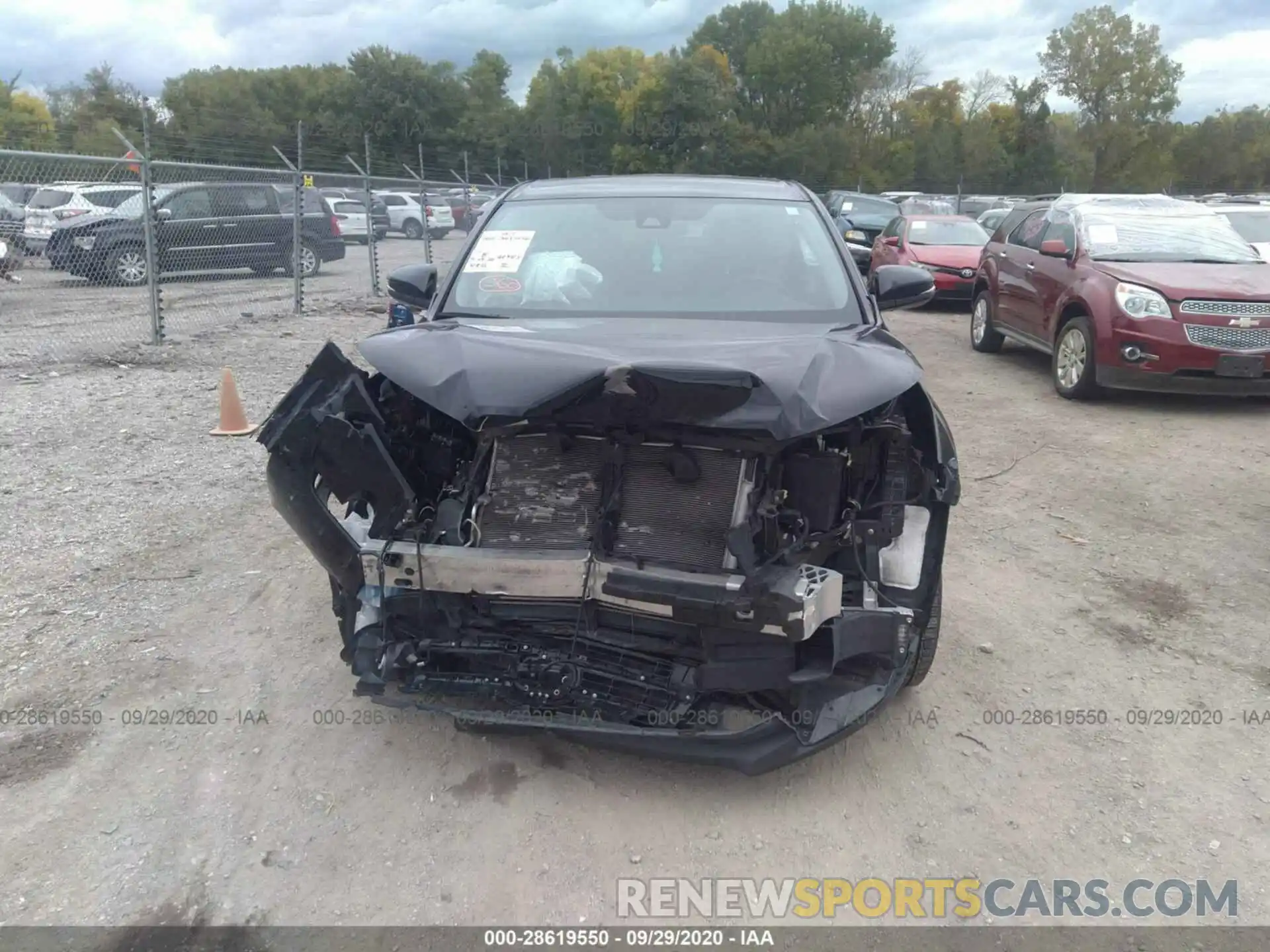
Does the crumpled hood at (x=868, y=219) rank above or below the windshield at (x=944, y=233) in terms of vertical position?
above

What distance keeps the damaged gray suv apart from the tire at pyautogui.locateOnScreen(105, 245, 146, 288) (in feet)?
30.6

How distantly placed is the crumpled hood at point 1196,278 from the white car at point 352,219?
20.2 m

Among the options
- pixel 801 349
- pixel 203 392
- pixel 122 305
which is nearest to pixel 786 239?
pixel 801 349

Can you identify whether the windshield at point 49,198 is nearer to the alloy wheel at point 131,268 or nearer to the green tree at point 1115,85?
the alloy wheel at point 131,268

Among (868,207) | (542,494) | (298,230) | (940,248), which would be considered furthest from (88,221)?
(868,207)

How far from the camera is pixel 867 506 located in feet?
10.1

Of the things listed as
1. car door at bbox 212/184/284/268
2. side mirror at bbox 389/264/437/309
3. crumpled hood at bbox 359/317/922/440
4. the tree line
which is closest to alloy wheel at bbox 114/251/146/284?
car door at bbox 212/184/284/268

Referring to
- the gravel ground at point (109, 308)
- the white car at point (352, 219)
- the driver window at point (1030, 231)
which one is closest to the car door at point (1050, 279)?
the driver window at point (1030, 231)

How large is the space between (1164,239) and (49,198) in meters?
10.6

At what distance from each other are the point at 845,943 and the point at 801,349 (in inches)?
67.6

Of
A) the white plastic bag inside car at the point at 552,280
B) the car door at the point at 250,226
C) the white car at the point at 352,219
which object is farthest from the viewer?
the white car at the point at 352,219

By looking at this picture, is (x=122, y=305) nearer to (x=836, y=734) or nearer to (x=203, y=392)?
(x=203, y=392)

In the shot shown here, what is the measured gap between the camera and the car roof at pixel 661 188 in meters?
4.48

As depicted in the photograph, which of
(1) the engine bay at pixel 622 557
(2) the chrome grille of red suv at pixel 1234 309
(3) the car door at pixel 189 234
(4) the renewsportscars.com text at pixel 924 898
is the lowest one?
(4) the renewsportscars.com text at pixel 924 898
